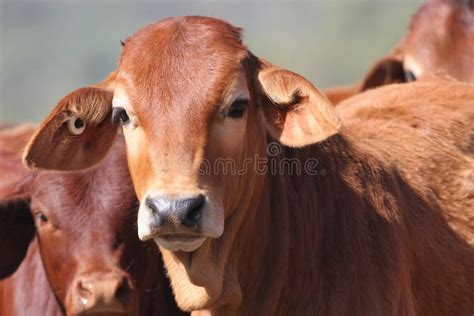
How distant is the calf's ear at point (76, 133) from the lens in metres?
6.25

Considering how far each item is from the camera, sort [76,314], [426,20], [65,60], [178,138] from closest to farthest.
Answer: [178,138]
[76,314]
[426,20]
[65,60]

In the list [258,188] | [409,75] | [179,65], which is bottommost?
[409,75]

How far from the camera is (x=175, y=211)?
5.40 m

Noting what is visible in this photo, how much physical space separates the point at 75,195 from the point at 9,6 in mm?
82133

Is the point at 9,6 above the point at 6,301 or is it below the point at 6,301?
below

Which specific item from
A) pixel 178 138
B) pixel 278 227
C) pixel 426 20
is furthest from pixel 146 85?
pixel 426 20

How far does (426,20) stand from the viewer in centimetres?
1159

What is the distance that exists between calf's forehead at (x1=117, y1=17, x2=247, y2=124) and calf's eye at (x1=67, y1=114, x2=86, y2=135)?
40cm

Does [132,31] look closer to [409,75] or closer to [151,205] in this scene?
[409,75]

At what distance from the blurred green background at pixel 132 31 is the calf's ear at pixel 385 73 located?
4885 cm

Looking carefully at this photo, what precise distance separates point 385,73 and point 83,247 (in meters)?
4.87

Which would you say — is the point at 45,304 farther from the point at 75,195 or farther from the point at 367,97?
the point at 367,97

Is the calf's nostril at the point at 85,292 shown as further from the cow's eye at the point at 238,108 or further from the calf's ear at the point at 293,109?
the cow's eye at the point at 238,108

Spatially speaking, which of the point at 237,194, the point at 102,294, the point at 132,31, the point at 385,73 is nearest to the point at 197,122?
the point at 237,194
